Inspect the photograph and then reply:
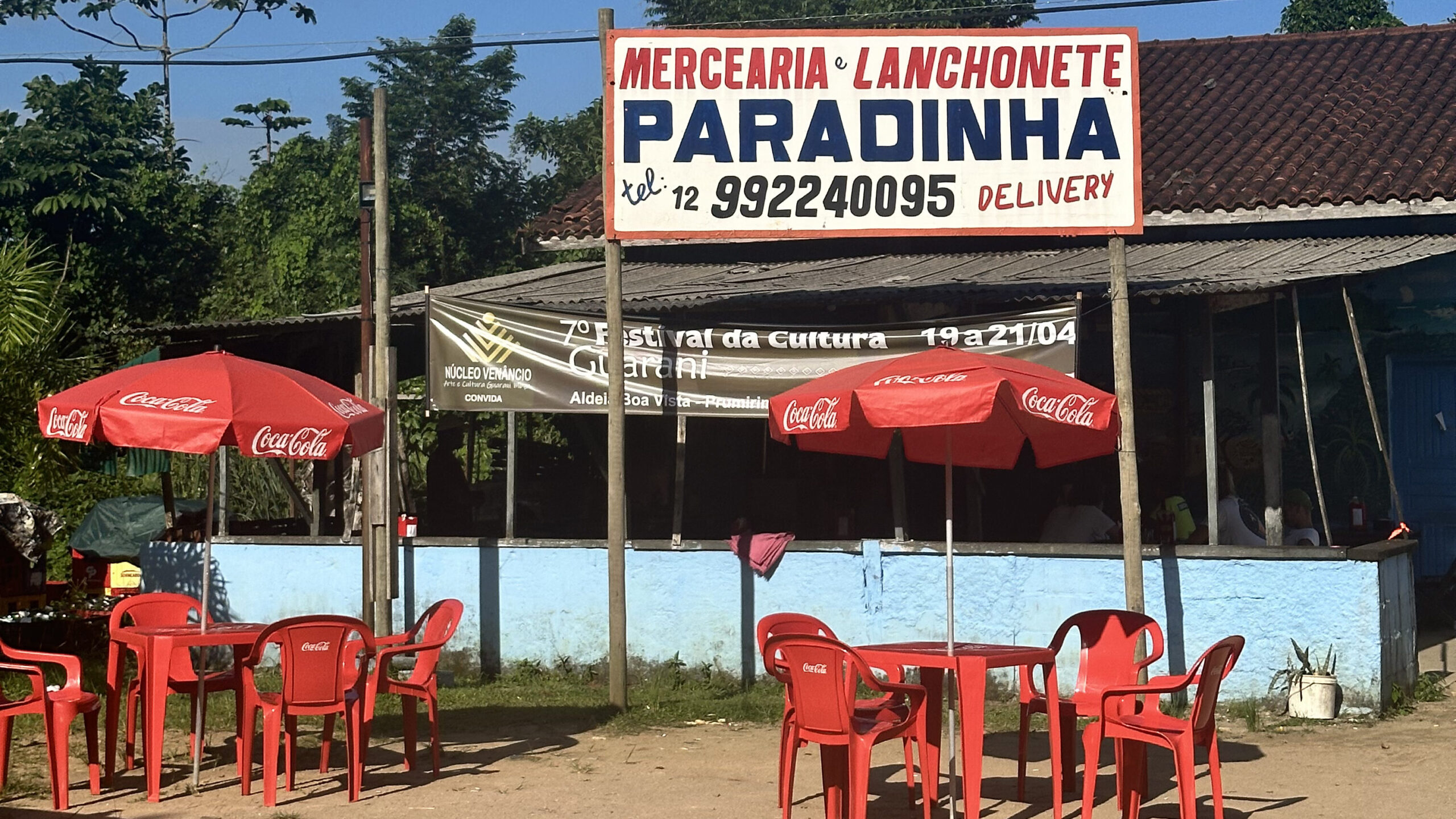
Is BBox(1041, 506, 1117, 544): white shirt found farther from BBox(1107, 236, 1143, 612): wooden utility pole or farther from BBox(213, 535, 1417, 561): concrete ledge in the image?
BBox(1107, 236, 1143, 612): wooden utility pole

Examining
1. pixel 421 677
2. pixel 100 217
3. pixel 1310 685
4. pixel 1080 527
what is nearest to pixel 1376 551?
pixel 1310 685

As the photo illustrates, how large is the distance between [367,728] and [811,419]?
9.46 feet

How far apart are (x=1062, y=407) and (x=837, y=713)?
1774mm

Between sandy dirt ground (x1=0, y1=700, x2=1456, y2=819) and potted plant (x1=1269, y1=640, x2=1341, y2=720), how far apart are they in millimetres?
167

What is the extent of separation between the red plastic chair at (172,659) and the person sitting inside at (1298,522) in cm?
714

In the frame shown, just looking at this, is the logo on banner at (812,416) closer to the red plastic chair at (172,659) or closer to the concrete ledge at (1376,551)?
the red plastic chair at (172,659)

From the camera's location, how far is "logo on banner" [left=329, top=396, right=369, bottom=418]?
7.81 metres

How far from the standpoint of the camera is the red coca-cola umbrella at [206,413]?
7246 mm

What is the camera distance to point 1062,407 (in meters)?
7.05

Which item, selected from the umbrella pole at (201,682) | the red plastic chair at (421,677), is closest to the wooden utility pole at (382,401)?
the red plastic chair at (421,677)

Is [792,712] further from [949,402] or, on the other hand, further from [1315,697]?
[1315,697]

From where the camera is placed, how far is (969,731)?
674cm

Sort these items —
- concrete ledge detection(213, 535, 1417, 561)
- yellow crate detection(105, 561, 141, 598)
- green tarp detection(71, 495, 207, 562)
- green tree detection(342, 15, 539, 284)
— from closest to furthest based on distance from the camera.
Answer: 1. concrete ledge detection(213, 535, 1417, 561)
2. yellow crate detection(105, 561, 141, 598)
3. green tarp detection(71, 495, 207, 562)
4. green tree detection(342, 15, 539, 284)

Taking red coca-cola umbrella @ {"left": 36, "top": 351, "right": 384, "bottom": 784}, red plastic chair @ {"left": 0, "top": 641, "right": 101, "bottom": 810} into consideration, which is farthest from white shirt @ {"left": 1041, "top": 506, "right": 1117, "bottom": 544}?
red plastic chair @ {"left": 0, "top": 641, "right": 101, "bottom": 810}
